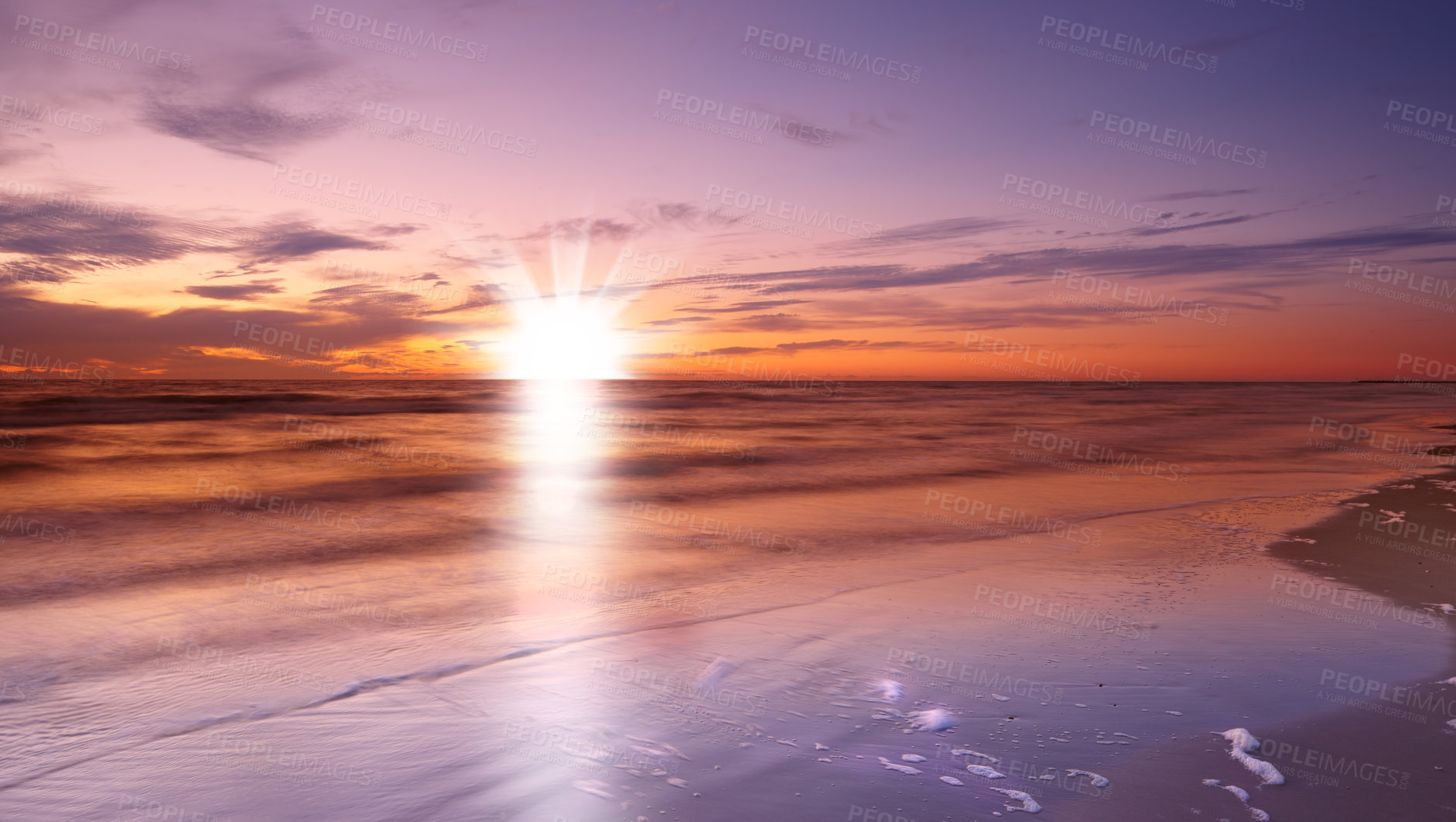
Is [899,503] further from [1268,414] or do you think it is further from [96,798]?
[1268,414]

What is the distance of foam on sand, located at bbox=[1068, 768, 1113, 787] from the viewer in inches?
160

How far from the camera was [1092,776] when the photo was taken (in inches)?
163

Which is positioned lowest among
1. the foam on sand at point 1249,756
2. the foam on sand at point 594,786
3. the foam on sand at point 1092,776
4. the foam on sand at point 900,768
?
the foam on sand at point 594,786

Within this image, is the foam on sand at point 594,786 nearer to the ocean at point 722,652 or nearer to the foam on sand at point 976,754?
the ocean at point 722,652

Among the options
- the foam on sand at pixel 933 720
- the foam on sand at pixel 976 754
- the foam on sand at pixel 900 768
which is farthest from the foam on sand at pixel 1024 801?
the foam on sand at pixel 933 720

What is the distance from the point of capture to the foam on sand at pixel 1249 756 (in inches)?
162

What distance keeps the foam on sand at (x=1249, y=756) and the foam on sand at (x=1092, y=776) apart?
83 centimetres

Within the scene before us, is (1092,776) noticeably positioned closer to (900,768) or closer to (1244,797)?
(1244,797)

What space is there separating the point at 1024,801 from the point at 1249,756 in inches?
58.8

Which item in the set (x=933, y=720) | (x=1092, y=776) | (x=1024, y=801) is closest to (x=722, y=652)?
(x=933, y=720)

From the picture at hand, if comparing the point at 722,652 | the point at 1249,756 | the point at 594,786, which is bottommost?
the point at 594,786

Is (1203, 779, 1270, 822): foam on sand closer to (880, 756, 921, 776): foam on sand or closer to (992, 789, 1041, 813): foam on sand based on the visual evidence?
(992, 789, 1041, 813): foam on sand

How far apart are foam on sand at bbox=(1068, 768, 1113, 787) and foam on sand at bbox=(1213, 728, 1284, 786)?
Result: 0.83 meters

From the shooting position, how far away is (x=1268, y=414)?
47.1 metres
